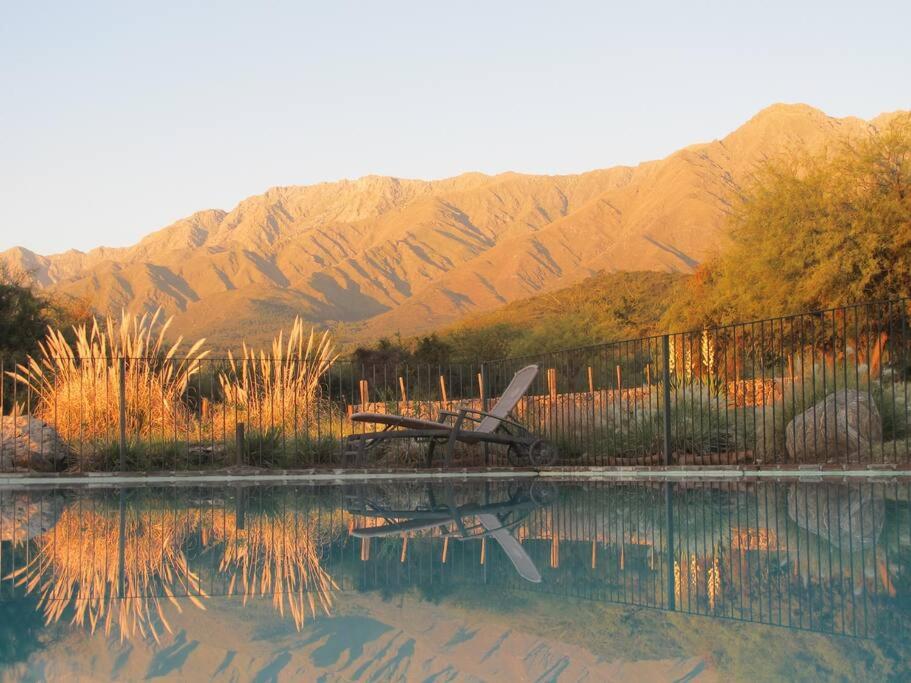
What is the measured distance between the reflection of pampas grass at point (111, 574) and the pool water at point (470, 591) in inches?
0.8

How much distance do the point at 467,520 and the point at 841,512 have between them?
101 inches

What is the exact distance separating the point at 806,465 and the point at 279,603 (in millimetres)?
7105

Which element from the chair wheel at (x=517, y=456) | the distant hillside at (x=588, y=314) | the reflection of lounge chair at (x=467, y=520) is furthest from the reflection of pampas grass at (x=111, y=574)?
the distant hillside at (x=588, y=314)

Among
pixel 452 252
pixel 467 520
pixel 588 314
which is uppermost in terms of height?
pixel 452 252

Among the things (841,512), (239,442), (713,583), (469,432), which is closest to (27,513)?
(239,442)

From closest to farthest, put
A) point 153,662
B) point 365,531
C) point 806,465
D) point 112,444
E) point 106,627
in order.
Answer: point 153,662 → point 106,627 → point 365,531 → point 806,465 → point 112,444

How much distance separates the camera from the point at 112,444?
40.1 ft

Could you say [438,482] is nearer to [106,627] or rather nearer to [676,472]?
[676,472]

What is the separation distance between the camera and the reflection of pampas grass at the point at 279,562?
Result: 454 centimetres

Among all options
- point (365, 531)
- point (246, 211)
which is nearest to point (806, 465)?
point (365, 531)

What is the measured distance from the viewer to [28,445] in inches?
478

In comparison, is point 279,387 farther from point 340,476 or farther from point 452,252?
point 452,252

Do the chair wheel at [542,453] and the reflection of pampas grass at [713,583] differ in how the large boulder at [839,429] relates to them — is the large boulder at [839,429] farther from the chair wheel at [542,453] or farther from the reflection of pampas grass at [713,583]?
the reflection of pampas grass at [713,583]

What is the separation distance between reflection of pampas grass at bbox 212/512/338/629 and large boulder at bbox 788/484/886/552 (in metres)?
2.84
